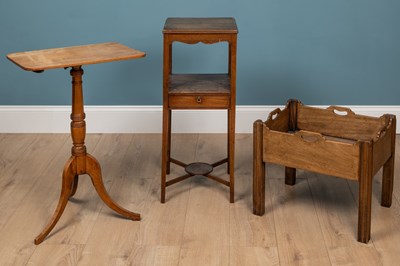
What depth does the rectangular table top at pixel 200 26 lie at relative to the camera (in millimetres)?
3305

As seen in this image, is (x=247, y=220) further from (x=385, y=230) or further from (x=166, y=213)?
(x=385, y=230)

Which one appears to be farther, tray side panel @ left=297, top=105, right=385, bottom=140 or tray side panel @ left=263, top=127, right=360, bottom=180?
tray side panel @ left=297, top=105, right=385, bottom=140

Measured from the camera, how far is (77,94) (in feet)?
10.4

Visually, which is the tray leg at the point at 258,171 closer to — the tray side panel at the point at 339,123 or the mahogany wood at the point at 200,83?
the mahogany wood at the point at 200,83

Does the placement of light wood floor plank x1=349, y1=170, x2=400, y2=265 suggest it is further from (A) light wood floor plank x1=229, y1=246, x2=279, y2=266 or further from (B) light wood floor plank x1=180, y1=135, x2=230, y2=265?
(B) light wood floor plank x1=180, y1=135, x2=230, y2=265

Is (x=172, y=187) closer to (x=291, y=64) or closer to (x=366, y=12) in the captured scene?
(x=291, y=64)

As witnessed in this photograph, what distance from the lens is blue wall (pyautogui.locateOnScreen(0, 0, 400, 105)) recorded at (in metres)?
4.38

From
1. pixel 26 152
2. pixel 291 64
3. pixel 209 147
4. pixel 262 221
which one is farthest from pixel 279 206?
pixel 26 152

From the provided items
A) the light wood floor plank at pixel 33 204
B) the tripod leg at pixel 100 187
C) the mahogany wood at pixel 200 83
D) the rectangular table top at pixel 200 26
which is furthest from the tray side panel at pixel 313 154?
the light wood floor plank at pixel 33 204

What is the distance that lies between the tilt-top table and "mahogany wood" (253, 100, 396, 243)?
629 millimetres

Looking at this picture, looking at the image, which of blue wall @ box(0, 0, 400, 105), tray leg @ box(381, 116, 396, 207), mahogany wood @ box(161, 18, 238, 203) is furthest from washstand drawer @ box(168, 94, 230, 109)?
blue wall @ box(0, 0, 400, 105)

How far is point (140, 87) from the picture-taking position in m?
4.54

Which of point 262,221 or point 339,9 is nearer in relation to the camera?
point 262,221

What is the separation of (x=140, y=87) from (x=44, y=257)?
1.69m
